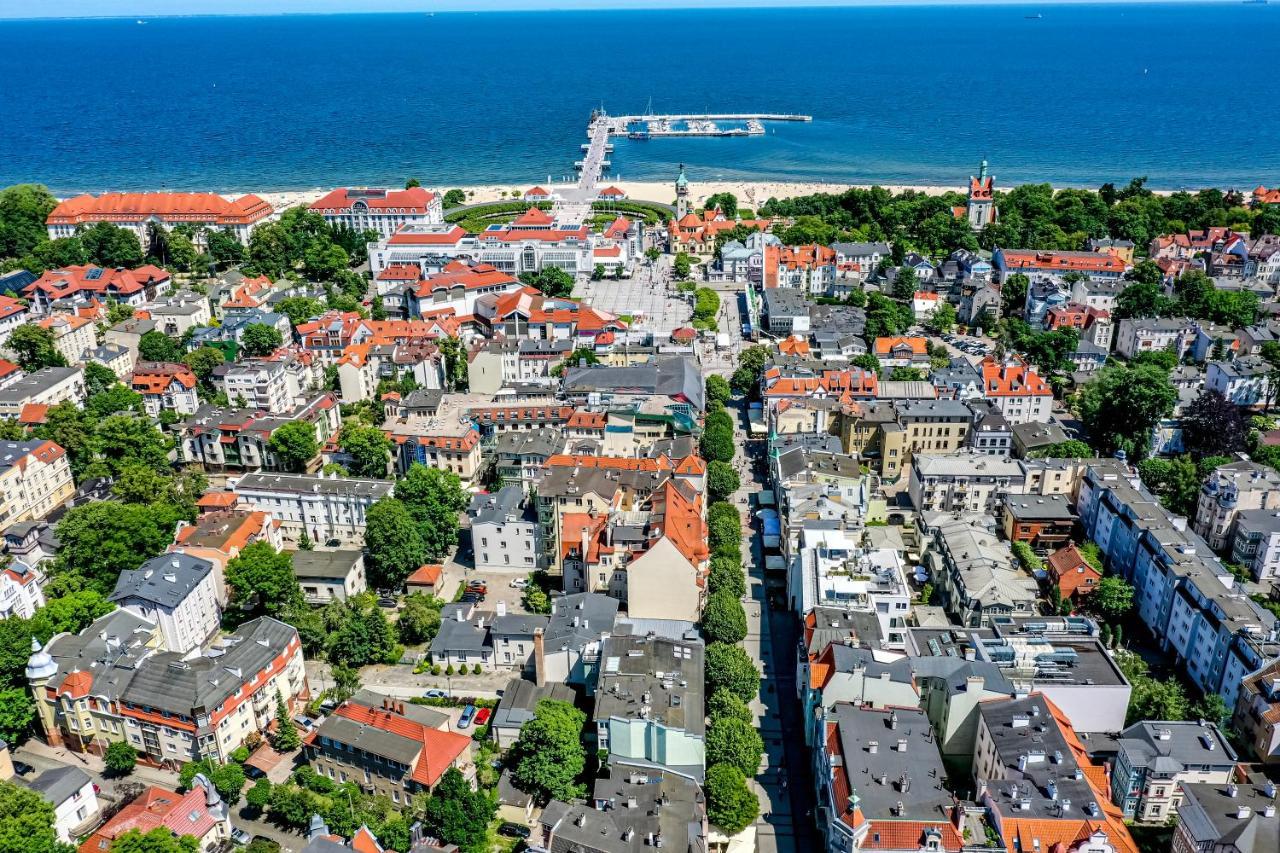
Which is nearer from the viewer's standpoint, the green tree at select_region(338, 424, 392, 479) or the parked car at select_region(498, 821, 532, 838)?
the parked car at select_region(498, 821, 532, 838)

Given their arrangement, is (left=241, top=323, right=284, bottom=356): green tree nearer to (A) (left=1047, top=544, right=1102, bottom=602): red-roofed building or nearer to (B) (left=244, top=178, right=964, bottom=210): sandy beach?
(A) (left=1047, top=544, right=1102, bottom=602): red-roofed building

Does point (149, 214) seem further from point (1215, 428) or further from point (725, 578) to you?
point (1215, 428)

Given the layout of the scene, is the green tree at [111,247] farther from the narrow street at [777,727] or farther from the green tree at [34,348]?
the narrow street at [777,727]

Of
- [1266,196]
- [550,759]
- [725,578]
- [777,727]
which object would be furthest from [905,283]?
[550,759]

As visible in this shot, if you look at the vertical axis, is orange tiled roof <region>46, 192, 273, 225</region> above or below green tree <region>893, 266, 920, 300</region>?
above

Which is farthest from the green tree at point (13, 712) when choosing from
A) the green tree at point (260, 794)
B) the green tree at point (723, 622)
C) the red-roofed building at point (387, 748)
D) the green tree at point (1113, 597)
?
the green tree at point (1113, 597)

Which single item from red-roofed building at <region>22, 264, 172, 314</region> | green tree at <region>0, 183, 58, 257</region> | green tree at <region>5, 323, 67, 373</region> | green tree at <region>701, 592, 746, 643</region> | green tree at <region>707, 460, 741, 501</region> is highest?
green tree at <region>0, 183, 58, 257</region>

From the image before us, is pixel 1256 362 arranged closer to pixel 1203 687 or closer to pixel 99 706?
pixel 1203 687

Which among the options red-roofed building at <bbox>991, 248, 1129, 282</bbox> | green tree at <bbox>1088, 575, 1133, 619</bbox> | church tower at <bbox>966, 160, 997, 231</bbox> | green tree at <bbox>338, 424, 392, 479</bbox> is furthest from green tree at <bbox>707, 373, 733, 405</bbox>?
church tower at <bbox>966, 160, 997, 231</bbox>

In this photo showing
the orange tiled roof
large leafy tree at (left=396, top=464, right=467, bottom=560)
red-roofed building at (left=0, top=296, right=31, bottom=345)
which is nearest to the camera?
large leafy tree at (left=396, top=464, right=467, bottom=560)
